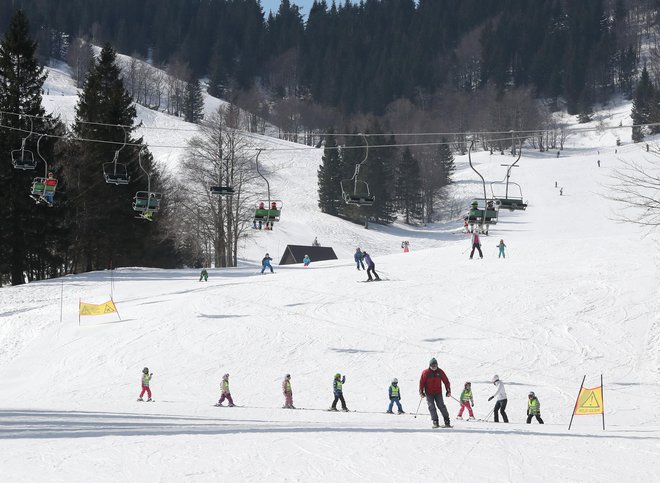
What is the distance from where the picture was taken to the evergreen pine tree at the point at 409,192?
337ft

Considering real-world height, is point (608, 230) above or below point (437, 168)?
below

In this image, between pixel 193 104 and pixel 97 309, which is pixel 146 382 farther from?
pixel 193 104

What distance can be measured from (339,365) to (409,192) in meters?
76.4

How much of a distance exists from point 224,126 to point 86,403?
4047 cm

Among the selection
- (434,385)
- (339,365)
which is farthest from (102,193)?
(434,385)

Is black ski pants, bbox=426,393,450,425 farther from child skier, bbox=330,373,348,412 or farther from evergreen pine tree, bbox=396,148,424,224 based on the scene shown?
evergreen pine tree, bbox=396,148,424,224

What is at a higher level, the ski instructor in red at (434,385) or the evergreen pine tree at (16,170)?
the evergreen pine tree at (16,170)

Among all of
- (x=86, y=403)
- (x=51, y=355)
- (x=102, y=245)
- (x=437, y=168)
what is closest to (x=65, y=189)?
(x=102, y=245)

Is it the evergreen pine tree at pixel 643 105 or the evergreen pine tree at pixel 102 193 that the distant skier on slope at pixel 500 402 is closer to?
the evergreen pine tree at pixel 102 193

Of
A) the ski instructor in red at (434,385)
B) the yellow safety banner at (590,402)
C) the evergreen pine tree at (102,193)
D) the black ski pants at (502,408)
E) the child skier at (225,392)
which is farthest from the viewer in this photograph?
the evergreen pine tree at (102,193)

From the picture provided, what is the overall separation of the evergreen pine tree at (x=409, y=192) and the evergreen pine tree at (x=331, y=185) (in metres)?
8.19

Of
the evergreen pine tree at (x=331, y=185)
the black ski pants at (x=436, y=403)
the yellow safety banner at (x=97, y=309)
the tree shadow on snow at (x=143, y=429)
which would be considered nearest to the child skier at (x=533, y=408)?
the tree shadow on snow at (x=143, y=429)

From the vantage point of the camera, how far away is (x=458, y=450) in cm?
1290

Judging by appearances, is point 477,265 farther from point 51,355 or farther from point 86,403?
point 86,403
